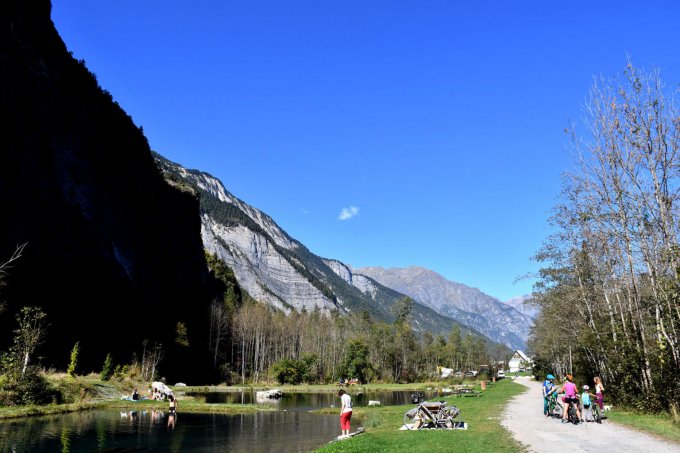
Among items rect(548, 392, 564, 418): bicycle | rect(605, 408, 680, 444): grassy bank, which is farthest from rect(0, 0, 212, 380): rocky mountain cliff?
rect(605, 408, 680, 444): grassy bank

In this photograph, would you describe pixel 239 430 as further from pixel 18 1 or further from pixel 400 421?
pixel 18 1

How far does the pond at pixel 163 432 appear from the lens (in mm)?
22938

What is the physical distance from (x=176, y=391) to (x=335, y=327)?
75555 mm

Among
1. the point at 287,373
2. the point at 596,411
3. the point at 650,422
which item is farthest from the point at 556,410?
the point at 287,373

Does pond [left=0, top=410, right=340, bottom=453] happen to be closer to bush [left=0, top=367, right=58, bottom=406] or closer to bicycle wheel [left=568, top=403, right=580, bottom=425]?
bush [left=0, top=367, right=58, bottom=406]

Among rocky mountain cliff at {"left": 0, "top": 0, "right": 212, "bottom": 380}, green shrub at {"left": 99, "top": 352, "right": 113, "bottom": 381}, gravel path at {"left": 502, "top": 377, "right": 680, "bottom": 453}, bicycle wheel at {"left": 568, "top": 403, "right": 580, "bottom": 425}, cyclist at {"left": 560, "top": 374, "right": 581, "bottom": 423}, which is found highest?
rocky mountain cliff at {"left": 0, "top": 0, "right": 212, "bottom": 380}

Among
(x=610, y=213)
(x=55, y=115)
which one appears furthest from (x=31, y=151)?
(x=610, y=213)

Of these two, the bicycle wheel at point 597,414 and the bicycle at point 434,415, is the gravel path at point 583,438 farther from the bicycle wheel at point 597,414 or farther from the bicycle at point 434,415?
the bicycle at point 434,415

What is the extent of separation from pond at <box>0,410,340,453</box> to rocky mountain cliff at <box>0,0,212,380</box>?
28.7 metres

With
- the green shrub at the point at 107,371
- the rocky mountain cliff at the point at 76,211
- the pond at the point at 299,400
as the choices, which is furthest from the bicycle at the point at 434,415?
the rocky mountain cliff at the point at 76,211

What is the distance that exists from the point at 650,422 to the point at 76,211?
67.5 metres

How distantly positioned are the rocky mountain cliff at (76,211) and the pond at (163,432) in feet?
94.3

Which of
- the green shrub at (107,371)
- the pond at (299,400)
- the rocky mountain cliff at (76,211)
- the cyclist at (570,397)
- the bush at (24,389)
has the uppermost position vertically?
the rocky mountain cliff at (76,211)

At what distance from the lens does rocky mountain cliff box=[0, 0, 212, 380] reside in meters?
56.0
